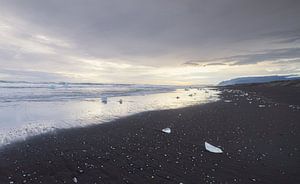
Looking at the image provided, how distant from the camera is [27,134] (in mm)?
9172

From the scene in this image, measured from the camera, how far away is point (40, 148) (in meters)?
7.40

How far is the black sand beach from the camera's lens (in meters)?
5.29

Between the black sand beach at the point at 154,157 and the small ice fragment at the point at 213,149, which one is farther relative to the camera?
the small ice fragment at the point at 213,149

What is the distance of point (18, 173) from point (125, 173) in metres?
2.78

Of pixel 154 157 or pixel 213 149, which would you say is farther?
pixel 213 149

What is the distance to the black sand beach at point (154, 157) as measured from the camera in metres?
5.29

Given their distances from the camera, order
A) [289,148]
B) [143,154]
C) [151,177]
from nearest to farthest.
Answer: [151,177], [143,154], [289,148]

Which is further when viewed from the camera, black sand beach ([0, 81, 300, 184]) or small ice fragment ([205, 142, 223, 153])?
small ice fragment ([205, 142, 223, 153])

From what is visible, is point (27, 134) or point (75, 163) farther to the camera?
point (27, 134)

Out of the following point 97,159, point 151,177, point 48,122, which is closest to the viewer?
point 151,177

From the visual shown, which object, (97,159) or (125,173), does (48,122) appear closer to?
(97,159)

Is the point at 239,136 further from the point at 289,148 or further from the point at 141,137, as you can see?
the point at 141,137

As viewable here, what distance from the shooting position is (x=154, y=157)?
6699mm

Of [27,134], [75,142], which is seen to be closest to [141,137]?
[75,142]
